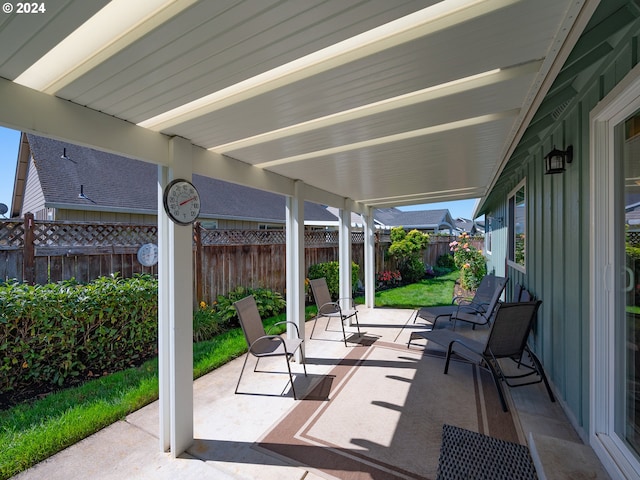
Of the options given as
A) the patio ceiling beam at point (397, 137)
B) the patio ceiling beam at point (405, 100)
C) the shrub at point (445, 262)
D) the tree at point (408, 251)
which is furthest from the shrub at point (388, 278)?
the patio ceiling beam at point (405, 100)

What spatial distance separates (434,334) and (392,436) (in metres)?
1.91

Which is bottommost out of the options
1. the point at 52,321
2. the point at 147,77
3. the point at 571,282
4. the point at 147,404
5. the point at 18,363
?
the point at 147,404

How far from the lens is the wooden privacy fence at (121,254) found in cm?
460

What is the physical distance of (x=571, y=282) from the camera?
8.80 feet

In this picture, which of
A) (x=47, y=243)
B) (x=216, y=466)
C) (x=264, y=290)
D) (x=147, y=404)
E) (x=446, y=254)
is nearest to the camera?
(x=216, y=466)

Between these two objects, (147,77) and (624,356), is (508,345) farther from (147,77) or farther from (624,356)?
(147,77)

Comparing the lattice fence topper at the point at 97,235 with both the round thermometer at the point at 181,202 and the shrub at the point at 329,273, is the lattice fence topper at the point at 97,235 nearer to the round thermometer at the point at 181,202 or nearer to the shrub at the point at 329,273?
the shrub at the point at 329,273

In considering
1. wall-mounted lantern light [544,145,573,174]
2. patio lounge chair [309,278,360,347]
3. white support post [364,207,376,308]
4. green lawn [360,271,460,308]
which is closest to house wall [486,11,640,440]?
wall-mounted lantern light [544,145,573,174]

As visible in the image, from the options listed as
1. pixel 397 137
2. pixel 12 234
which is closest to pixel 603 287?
pixel 397 137

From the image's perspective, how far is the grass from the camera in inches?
93.7

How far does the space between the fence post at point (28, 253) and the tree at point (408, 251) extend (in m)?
9.96

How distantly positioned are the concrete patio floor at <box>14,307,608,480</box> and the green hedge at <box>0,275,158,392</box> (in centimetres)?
132

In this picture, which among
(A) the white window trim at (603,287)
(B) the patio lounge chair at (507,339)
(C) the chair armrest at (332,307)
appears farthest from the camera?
(C) the chair armrest at (332,307)

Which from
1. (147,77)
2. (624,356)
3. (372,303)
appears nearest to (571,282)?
(624,356)
